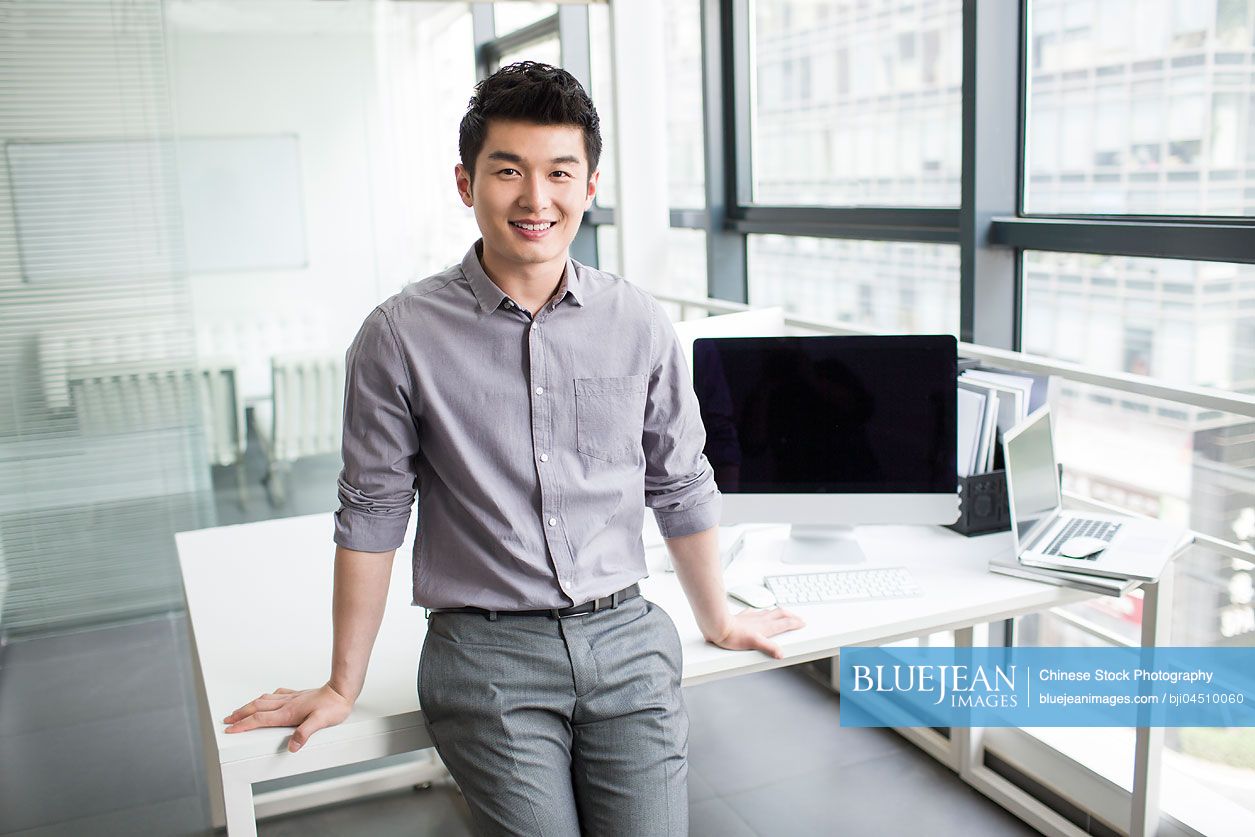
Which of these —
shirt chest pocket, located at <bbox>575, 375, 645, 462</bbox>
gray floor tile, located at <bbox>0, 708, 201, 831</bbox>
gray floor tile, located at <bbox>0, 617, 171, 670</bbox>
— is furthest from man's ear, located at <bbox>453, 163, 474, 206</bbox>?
gray floor tile, located at <bbox>0, 617, 171, 670</bbox>

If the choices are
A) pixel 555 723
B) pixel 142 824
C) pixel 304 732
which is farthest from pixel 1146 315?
pixel 142 824

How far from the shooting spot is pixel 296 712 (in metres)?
1.38

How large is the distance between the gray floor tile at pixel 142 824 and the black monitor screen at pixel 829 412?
56.3 inches

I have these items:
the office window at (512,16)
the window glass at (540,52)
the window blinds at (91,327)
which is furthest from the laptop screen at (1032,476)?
the office window at (512,16)

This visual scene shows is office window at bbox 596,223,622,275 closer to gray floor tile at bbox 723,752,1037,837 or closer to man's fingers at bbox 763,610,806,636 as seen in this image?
gray floor tile at bbox 723,752,1037,837

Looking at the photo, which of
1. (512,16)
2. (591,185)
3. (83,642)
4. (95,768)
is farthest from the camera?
(512,16)

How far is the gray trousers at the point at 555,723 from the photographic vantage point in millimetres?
1341

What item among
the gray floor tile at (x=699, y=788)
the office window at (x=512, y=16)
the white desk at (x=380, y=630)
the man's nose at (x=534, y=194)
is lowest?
the gray floor tile at (x=699, y=788)

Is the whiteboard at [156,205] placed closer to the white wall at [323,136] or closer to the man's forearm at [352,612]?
the white wall at [323,136]

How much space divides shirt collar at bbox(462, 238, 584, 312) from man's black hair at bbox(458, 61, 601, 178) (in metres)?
0.11

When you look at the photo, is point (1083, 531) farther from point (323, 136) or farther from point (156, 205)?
point (156, 205)

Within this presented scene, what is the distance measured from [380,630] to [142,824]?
1161 mm

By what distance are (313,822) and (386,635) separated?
3.29 ft

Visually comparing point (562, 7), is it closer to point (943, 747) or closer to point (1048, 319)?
point (1048, 319)
